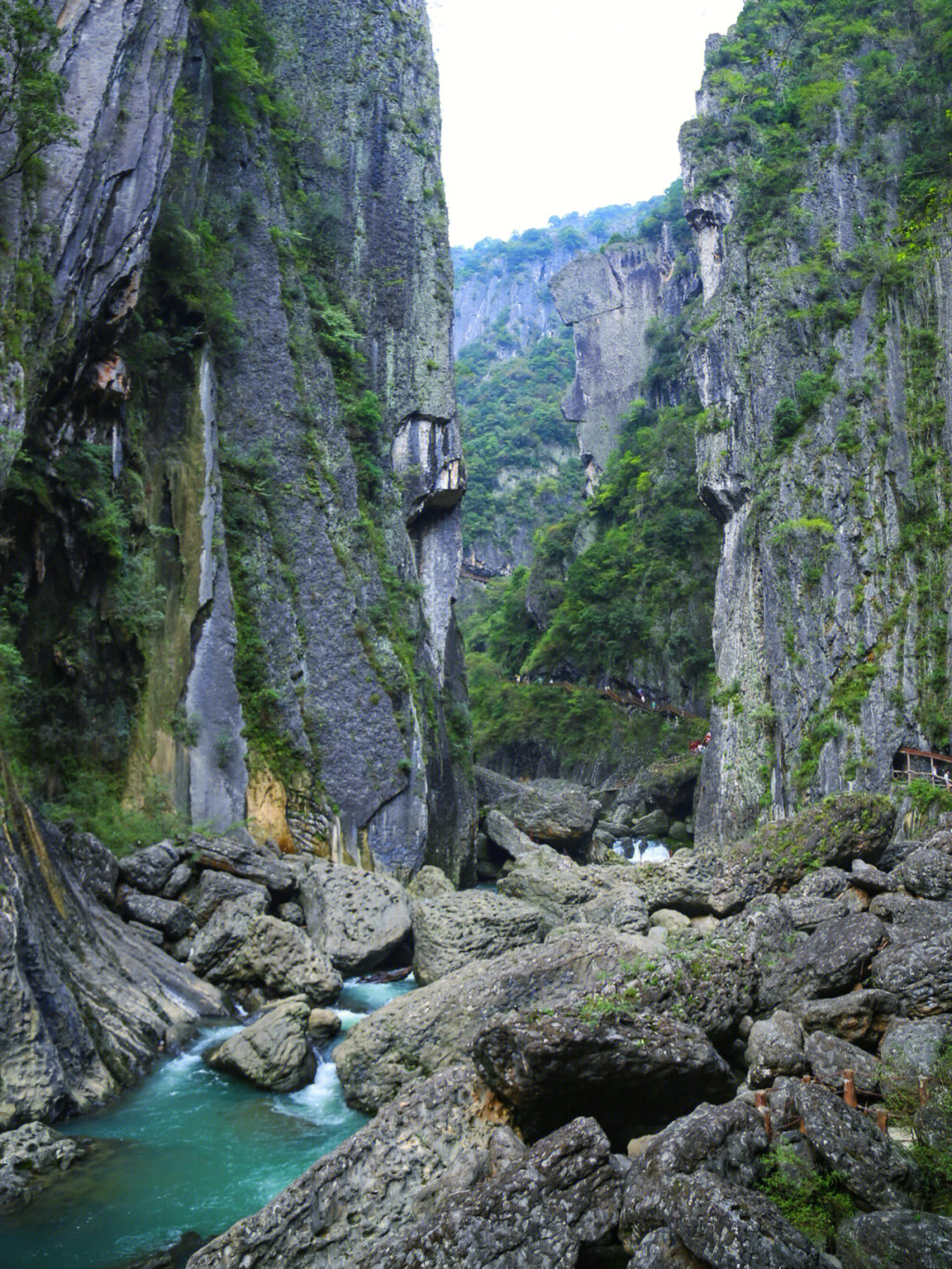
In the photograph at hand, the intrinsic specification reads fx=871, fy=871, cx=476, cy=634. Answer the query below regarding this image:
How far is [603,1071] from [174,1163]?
369 centimetres

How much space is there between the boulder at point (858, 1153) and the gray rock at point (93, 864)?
919cm

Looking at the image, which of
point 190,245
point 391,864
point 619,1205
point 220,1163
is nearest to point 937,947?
point 619,1205

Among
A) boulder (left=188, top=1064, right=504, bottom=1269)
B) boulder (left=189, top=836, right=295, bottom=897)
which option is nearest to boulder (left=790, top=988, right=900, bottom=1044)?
boulder (left=188, top=1064, right=504, bottom=1269)

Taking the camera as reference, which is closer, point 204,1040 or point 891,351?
point 204,1040

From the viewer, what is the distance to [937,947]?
553 centimetres

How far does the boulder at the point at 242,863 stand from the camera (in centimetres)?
1263

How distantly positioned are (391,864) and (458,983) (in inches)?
357

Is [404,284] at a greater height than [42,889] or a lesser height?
greater

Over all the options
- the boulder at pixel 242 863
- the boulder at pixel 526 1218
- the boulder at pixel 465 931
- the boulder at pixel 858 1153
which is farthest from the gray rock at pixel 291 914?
the boulder at pixel 858 1153

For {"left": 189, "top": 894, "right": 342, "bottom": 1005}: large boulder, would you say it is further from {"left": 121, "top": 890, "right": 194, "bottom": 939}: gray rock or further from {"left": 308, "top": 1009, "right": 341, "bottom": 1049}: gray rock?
{"left": 308, "top": 1009, "right": 341, "bottom": 1049}: gray rock

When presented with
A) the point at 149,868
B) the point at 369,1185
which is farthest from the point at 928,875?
the point at 149,868

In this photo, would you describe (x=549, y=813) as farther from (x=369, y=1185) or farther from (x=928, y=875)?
(x=369, y=1185)

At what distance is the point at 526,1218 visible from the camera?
399 cm

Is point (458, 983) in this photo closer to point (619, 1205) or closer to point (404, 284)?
point (619, 1205)
